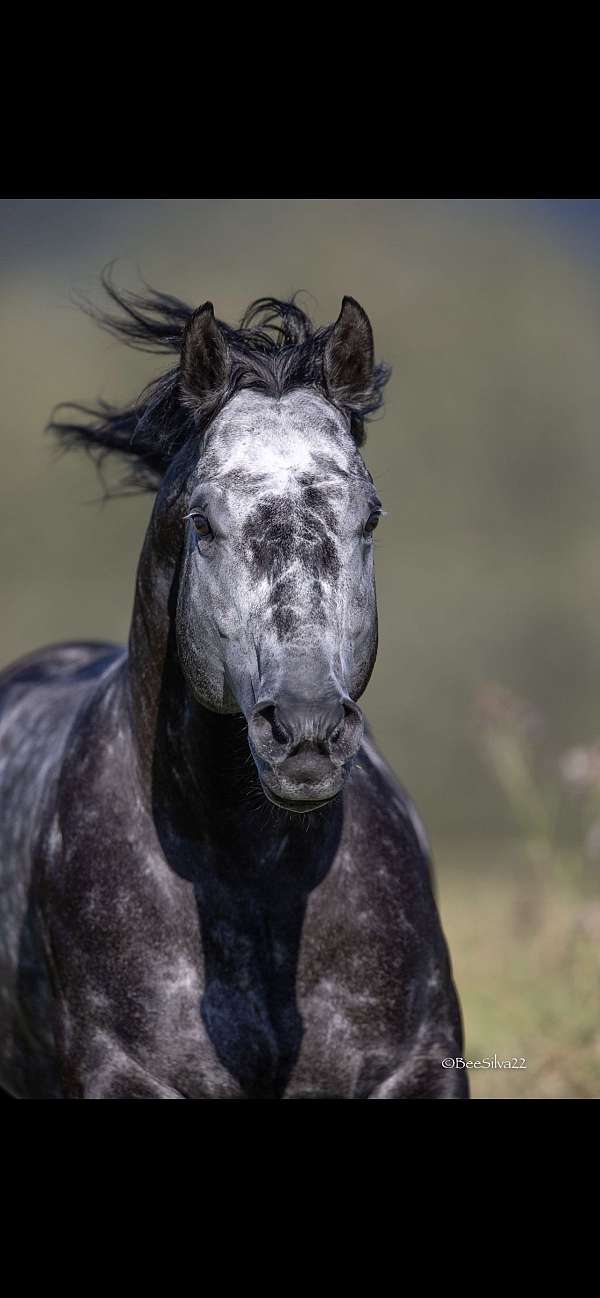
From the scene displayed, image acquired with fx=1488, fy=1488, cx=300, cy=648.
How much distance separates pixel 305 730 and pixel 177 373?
1131mm

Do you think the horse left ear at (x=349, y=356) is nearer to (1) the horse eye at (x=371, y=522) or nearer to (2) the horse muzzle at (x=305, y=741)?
(1) the horse eye at (x=371, y=522)

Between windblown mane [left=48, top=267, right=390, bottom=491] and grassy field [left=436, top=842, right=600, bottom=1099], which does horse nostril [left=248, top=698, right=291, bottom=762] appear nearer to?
windblown mane [left=48, top=267, right=390, bottom=491]

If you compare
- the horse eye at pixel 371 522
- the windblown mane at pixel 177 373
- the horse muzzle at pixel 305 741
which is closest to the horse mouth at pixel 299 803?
the horse muzzle at pixel 305 741

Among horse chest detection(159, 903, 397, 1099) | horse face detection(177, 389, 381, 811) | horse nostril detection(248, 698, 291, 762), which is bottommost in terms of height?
horse chest detection(159, 903, 397, 1099)

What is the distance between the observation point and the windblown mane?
337 cm

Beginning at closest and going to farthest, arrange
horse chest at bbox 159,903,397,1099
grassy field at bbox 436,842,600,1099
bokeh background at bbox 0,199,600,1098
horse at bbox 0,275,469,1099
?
horse at bbox 0,275,469,1099, horse chest at bbox 159,903,397,1099, grassy field at bbox 436,842,600,1099, bokeh background at bbox 0,199,600,1098

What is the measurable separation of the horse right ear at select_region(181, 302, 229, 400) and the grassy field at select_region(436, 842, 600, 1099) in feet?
9.63

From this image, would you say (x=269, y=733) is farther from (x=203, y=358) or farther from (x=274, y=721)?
(x=203, y=358)

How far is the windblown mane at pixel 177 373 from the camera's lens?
3.37m

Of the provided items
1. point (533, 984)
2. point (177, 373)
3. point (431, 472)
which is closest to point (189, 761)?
point (177, 373)

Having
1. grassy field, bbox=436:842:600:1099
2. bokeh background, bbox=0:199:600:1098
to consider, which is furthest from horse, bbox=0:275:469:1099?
bokeh background, bbox=0:199:600:1098

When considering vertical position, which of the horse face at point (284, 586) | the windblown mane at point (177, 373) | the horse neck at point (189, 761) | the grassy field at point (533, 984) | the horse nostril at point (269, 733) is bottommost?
the grassy field at point (533, 984)

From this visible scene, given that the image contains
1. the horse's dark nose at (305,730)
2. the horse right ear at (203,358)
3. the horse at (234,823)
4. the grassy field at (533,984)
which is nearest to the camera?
the horse's dark nose at (305,730)

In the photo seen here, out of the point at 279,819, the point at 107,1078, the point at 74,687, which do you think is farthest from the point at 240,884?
the point at 74,687
